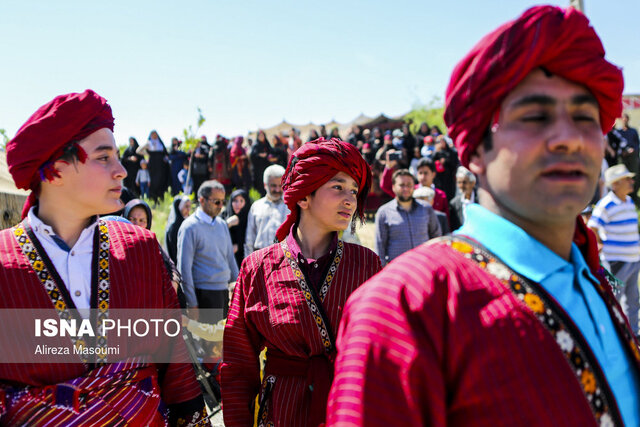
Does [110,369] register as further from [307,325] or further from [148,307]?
[307,325]

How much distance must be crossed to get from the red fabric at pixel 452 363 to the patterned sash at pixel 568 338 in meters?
0.02

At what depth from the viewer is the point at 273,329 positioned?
88.3 inches

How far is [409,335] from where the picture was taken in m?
1.03

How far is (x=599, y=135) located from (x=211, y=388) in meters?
4.01

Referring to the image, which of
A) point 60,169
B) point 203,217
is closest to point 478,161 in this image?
point 60,169

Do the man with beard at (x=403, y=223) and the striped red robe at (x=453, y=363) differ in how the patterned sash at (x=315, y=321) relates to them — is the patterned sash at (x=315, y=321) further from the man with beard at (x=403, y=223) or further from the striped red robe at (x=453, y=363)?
the man with beard at (x=403, y=223)

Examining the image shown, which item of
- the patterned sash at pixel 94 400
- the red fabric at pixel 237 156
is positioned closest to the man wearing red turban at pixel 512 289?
the patterned sash at pixel 94 400

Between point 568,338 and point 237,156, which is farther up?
point 237,156

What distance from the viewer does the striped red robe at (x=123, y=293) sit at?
6.10 ft

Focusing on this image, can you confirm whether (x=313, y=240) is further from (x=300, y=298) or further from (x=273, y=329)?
(x=273, y=329)

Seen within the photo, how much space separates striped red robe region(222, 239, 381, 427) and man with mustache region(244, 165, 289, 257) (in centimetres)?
364

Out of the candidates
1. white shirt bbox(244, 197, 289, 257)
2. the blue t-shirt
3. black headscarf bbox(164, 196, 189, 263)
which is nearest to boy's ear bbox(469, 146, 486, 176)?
the blue t-shirt

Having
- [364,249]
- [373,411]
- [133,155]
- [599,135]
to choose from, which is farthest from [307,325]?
[133,155]

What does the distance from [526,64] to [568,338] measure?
60 centimetres
